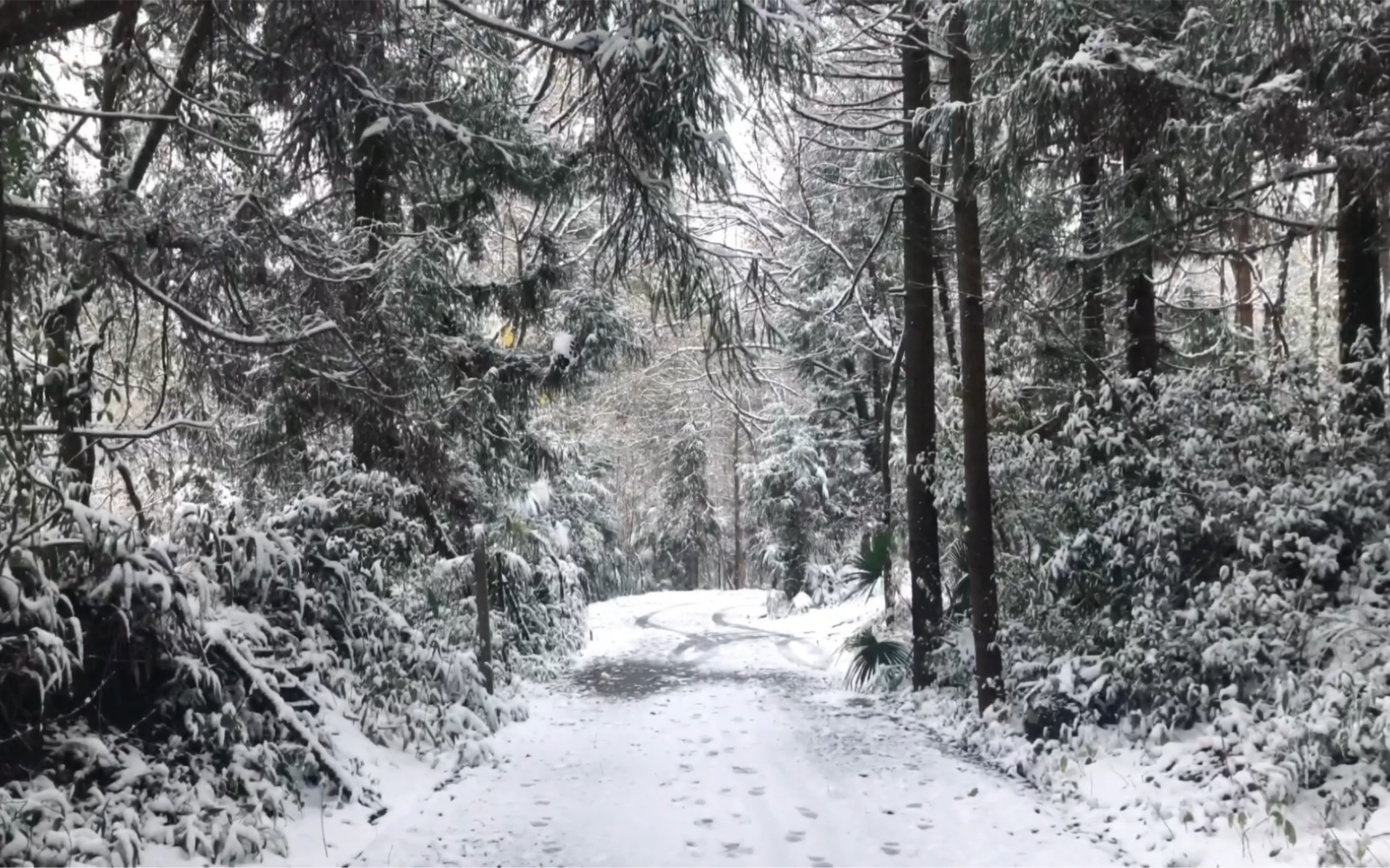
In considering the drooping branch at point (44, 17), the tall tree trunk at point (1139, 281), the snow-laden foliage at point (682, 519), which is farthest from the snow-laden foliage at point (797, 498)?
the drooping branch at point (44, 17)

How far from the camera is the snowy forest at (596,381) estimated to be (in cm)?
504

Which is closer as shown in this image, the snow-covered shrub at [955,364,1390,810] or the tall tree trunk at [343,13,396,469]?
the snow-covered shrub at [955,364,1390,810]

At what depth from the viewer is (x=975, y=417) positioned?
894 cm

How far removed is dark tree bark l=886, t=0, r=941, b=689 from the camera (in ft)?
34.9

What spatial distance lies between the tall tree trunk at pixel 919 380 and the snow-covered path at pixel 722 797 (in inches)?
55.1

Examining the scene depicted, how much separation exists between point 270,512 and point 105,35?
4.29 meters

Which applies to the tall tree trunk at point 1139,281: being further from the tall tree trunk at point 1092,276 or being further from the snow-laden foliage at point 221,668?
the snow-laden foliage at point 221,668

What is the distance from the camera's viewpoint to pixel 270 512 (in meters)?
9.14

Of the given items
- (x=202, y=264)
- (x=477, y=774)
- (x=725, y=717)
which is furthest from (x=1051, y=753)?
(x=202, y=264)

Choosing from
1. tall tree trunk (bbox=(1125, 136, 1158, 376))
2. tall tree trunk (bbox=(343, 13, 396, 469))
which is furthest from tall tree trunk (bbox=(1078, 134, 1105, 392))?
tall tree trunk (bbox=(343, 13, 396, 469))

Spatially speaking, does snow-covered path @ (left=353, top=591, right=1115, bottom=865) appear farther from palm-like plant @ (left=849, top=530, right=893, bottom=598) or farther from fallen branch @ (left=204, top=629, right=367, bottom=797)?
palm-like plant @ (left=849, top=530, right=893, bottom=598)

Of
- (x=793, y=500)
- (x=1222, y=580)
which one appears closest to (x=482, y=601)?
(x=1222, y=580)

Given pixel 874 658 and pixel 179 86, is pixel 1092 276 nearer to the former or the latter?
pixel 874 658

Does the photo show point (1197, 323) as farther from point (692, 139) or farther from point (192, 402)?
point (192, 402)
